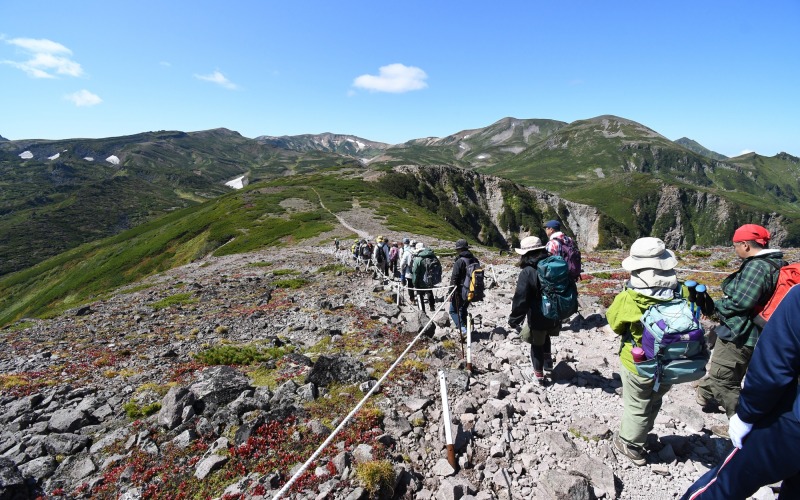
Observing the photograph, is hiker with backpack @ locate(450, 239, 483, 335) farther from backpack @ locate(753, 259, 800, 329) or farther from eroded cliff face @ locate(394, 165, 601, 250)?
eroded cliff face @ locate(394, 165, 601, 250)

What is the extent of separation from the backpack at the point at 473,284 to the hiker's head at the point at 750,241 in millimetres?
5606

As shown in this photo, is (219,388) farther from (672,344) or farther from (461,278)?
(672,344)

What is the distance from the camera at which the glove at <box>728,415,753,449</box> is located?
3.64 m

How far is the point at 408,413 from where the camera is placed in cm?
793

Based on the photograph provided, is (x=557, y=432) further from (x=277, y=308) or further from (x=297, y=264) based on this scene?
(x=297, y=264)

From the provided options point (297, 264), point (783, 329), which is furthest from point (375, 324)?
point (297, 264)

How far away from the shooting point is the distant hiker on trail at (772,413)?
10.6 feet

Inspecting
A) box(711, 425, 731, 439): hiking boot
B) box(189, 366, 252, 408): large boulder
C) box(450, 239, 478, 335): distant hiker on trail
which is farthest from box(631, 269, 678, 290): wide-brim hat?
box(189, 366, 252, 408): large boulder

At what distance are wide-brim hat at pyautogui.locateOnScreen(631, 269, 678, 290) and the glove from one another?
2.28 meters

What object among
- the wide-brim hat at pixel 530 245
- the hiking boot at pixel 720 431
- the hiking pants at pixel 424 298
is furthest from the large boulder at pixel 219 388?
the hiking boot at pixel 720 431

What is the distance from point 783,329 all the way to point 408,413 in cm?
637

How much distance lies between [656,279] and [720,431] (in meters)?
3.87

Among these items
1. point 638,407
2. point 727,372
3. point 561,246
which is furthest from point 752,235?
point 561,246

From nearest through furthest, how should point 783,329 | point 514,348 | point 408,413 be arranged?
point 783,329, point 408,413, point 514,348
